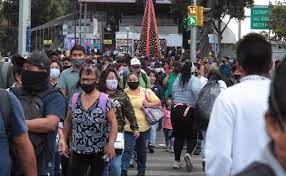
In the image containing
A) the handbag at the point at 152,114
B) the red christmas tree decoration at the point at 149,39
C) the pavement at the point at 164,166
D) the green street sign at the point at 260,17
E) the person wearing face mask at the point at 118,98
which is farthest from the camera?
the green street sign at the point at 260,17

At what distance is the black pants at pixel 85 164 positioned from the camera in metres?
6.92

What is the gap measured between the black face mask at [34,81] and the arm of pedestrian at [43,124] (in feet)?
0.91

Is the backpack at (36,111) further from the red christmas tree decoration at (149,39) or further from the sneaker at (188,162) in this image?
the red christmas tree decoration at (149,39)

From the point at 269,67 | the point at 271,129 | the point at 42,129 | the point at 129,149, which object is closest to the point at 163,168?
the point at 129,149

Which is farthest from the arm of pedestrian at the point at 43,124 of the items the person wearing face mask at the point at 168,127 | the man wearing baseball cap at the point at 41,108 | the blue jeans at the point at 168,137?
the blue jeans at the point at 168,137

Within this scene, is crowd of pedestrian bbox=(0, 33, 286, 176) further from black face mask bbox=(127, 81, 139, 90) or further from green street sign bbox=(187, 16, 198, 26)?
green street sign bbox=(187, 16, 198, 26)

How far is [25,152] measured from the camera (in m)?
4.04

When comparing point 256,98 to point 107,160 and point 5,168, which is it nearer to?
point 5,168

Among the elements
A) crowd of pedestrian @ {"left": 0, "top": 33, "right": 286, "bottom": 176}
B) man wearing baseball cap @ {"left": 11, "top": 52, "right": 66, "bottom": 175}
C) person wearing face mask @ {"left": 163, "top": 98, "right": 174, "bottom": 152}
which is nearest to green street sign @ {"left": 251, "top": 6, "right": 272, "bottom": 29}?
person wearing face mask @ {"left": 163, "top": 98, "right": 174, "bottom": 152}

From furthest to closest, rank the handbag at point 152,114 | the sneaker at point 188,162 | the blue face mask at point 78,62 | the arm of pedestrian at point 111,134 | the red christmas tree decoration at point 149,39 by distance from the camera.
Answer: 1. the red christmas tree decoration at point 149,39
2. the sneaker at point 188,162
3. the handbag at point 152,114
4. the blue face mask at point 78,62
5. the arm of pedestrian at point 111,134

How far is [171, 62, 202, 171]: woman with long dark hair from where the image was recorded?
1125 cm

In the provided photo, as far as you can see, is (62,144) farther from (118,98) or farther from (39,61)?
(118,98)

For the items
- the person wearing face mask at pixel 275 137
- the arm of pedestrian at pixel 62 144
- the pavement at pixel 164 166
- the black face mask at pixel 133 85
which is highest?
the person wearing face mask at pixel 275 137

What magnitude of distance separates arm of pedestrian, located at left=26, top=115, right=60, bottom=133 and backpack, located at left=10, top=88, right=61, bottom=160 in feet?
0.22
